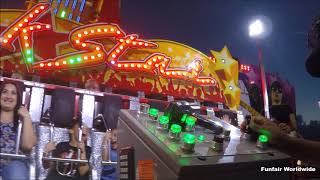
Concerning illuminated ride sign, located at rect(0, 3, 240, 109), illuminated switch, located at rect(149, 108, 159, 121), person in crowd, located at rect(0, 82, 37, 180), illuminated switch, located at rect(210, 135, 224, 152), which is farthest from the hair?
illuminated switch, located at rect(210, 135, 224, 152)

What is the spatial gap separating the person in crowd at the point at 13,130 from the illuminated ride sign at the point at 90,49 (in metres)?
0.46

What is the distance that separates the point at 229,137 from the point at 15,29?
12.0ft

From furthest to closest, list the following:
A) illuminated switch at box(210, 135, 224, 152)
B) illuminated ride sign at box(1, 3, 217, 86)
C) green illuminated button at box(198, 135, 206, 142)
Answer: illuminated ride sign at box(1, 3, 217, 86) < green illuminated button at box(198, 135, 206, 142) < illuminated switch at box(210, 135, 224, 152)

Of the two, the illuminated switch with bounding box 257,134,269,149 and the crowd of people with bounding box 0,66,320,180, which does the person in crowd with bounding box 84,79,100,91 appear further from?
the illuminated switch with bounding box 257,134,269,149

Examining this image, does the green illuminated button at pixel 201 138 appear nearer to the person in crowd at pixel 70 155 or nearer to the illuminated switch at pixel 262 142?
the illuminated switch at pixel 262 142

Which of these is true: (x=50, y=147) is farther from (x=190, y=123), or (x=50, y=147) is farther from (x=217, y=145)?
(x=217, y=145)

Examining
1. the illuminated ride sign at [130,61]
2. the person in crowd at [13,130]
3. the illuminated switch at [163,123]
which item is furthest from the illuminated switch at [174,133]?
the illuminated ride sign at [130,61]

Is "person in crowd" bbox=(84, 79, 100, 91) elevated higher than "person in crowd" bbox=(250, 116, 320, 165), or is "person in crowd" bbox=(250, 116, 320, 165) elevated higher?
"person in crowd" bbox=(84, 79, 100, 91)

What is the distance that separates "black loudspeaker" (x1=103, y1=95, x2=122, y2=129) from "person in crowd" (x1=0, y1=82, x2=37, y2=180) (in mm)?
1098

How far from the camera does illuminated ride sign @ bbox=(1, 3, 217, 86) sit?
4.21 metres

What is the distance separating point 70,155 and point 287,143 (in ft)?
11.2

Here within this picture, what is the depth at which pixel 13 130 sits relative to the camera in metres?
3.92

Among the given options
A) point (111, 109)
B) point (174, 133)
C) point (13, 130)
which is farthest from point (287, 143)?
point (111, 109)

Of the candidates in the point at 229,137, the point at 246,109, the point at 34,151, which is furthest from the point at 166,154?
the point at 246,109
